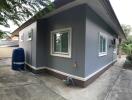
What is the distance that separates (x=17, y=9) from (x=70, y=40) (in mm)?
3258

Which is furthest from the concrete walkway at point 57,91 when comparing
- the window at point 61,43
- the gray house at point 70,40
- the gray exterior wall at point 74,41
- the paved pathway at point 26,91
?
the window at point 61,43

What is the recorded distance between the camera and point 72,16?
565 cm

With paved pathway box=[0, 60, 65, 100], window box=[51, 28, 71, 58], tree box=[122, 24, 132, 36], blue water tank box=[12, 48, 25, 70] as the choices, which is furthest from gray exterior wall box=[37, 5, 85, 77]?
tree box=[122, 24, 132, 36]

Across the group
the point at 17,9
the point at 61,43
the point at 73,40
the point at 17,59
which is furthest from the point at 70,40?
the point at 17,59

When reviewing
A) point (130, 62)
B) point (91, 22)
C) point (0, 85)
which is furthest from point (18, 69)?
point (130, 62)

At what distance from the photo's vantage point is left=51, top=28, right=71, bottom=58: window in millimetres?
5918

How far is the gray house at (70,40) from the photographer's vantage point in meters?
5.20

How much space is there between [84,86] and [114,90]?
110cm

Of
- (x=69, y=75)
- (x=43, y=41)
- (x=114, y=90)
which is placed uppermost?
(x=43, y=41)

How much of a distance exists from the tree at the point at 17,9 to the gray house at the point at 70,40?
215 cm

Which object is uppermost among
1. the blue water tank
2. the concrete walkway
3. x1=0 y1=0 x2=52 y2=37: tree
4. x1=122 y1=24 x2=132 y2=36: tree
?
x1=122 y1=24 x2=132 y2=36: tree

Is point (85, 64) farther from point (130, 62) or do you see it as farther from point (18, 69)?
point (130, 62)

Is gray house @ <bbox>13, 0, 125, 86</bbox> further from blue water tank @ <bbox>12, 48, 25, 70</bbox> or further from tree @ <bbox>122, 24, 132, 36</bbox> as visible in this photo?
tree @ <bbox>122, 24, 132, 36</bbox>

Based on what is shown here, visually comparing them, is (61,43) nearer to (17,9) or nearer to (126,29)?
(17,9)
